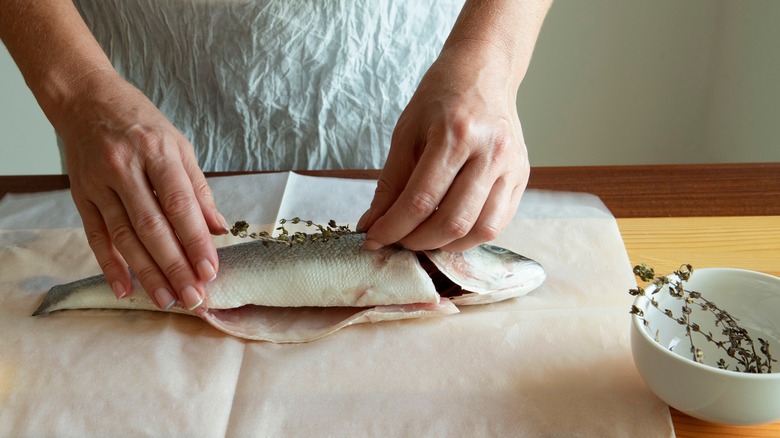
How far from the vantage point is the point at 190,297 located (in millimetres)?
971

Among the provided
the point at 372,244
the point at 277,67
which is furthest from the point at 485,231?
the point at 277,67

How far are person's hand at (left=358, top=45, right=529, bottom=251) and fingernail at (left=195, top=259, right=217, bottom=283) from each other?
0.21 metres

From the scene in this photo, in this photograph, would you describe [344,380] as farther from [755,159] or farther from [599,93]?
[599,93]

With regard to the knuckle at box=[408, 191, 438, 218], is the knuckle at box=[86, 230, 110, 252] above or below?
below

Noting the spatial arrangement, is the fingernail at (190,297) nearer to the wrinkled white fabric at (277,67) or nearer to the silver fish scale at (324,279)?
the silver fish scale at (324,279)

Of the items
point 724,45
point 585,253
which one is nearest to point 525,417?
point 585,253

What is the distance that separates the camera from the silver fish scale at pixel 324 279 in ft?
3.33

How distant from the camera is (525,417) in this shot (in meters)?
0.84

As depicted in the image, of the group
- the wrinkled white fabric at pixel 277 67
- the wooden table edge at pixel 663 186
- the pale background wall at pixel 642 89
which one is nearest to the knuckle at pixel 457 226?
the wooden table edge at pixel 663 186

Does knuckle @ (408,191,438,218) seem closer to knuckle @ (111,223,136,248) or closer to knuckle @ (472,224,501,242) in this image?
knuckle @ (472,224,501,242)

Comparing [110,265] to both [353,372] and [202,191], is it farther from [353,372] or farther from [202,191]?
[353,372]

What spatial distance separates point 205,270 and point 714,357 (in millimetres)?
633

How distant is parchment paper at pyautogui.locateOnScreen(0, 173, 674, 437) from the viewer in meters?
0.84

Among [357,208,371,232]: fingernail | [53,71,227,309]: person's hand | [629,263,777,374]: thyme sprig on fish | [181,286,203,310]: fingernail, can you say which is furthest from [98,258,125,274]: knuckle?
[629,263,777,374]: thyme sprig on fish
